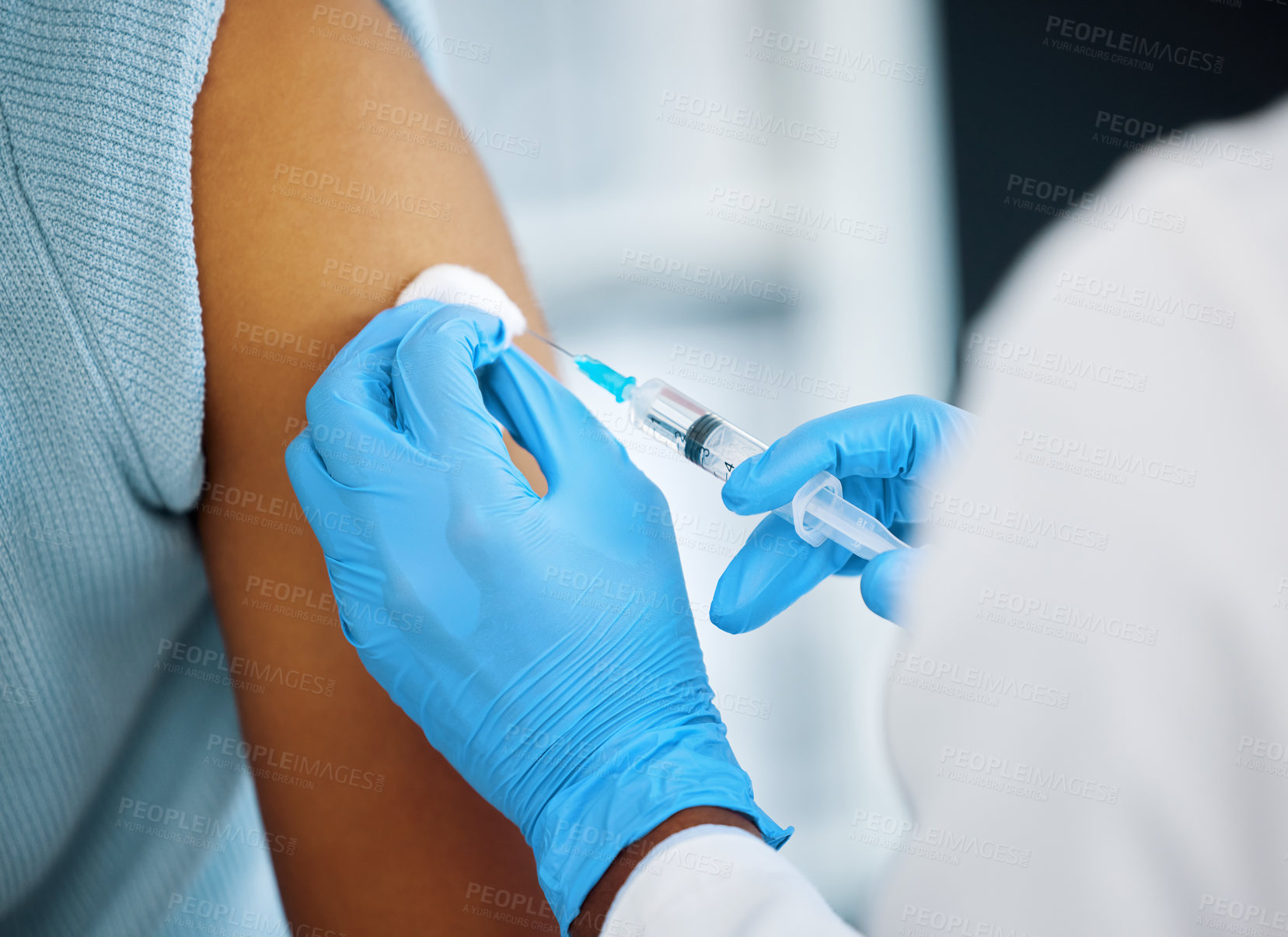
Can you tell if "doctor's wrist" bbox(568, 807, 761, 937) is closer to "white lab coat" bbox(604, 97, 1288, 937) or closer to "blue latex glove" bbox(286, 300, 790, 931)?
"blue latex glove" bbox(286, 300, 790, 931)

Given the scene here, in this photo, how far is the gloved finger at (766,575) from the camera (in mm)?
879

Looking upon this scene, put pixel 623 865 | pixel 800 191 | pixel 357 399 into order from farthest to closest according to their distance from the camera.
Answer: pixel 800 191
pixel 357 399
pixel 623 865

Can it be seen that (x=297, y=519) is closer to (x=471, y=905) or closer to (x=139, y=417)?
(x=139, y=417)

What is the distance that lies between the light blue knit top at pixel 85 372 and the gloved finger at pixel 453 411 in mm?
210

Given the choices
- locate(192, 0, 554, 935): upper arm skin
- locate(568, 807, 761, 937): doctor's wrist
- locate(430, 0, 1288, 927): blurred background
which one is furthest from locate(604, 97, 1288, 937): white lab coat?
locate(430, 0, 1288, 927): blurred background

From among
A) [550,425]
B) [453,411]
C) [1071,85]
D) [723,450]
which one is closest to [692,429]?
[723,450]

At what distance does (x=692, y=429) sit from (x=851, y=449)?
18 cm

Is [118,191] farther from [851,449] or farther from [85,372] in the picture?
[851,449]

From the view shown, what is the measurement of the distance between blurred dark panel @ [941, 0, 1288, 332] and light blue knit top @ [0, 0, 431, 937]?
151 centimetres

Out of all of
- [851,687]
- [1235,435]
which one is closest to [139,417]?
[1235,435]

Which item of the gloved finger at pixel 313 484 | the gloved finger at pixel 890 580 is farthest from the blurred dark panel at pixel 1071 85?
the gloved finger at pixel 313 484

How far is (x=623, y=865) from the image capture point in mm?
709

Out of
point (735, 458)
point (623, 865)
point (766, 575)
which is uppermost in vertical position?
point (735, 458)

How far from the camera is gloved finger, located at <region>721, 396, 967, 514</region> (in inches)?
32.0
